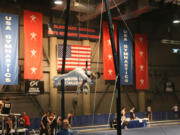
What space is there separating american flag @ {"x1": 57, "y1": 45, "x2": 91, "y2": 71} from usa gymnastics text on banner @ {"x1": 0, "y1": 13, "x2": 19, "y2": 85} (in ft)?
11.1

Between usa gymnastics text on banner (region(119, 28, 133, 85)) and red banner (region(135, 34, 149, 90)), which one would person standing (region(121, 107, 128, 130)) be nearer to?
usa gymnastics text on banner (region(119, 28, 133, 85))

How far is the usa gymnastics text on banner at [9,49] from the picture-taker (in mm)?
17250

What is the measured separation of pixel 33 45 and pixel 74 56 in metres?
3.30

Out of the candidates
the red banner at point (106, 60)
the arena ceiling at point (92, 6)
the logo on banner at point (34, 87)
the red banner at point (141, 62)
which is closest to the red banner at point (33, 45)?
the logo on banner at point (34, 87)

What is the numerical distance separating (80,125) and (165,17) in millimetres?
13706

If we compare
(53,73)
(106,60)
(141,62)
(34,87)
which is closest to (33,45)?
(53,73)

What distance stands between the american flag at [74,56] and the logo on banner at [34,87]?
1885 millimetres

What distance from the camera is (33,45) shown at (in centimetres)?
1847

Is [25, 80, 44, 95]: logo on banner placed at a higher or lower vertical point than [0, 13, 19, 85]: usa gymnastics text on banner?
lower

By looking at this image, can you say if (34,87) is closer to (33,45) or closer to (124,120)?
(33,45)

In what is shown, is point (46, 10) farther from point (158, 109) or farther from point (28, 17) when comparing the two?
point (158, 109)

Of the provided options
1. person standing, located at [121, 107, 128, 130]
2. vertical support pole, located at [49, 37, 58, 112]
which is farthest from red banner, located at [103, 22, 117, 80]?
vertical support pole, located at [49, 37, 58, 112]

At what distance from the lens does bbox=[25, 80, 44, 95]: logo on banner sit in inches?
729

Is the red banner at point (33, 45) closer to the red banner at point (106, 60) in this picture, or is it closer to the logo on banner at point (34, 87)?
the logo on banner at point (34, 87)
